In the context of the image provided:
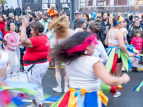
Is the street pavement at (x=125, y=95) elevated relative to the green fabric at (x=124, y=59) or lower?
lower

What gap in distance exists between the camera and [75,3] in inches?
336

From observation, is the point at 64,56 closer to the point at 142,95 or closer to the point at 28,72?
the point at 28,72

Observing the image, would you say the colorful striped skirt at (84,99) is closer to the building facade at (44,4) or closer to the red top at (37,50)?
the red top at (37,50)

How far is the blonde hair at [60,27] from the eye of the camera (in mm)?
3454

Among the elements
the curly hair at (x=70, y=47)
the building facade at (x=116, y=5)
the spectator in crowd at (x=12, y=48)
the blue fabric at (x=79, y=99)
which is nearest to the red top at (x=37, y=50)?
the curly hair at (x=70, y=47)

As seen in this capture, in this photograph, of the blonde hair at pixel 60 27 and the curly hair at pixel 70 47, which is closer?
the curly hair at pixel 70 47

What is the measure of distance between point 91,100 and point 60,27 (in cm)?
172

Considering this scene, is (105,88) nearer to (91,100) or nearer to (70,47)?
(91,100)

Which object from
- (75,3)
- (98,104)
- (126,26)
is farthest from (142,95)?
(75,3)

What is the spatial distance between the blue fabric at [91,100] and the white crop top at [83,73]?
6 cm

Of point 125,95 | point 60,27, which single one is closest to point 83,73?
Result: point 60,27

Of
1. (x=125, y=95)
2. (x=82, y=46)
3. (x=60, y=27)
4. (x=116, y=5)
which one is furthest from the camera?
(x=116, y=5)

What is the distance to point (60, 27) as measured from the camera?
3490 mm

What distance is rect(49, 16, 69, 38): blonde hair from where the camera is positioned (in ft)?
11.3
